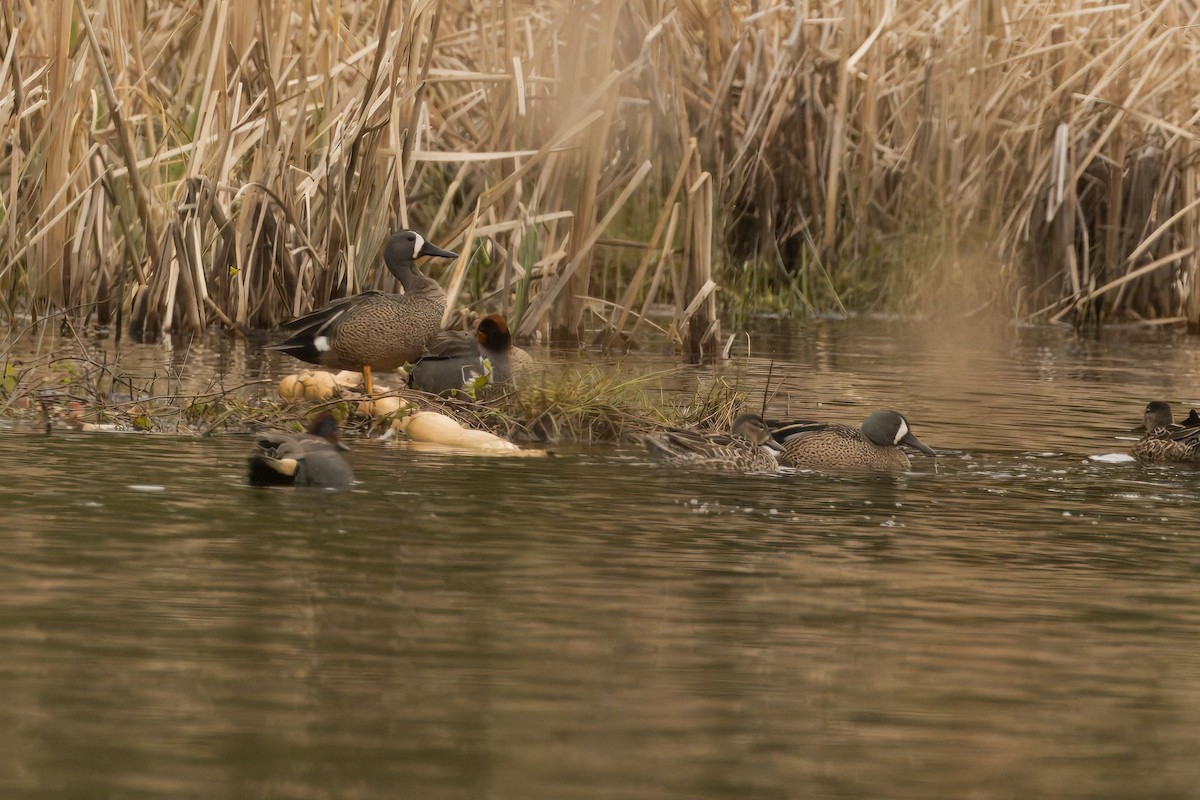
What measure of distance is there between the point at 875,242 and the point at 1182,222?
2.34 metres

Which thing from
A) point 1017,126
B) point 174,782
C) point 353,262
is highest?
point 1017,126

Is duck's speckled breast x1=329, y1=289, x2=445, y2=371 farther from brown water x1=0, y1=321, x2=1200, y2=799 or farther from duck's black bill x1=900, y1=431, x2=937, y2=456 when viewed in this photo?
duck's black bill x1=900, y1=431, x2=937, y2=456

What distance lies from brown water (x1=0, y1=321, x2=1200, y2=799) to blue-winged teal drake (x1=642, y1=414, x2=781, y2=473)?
0.16m

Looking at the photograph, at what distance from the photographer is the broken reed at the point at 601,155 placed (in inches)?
530

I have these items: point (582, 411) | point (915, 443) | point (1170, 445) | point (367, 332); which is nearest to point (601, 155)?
point (367, 332)

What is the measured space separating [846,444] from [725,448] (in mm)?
649

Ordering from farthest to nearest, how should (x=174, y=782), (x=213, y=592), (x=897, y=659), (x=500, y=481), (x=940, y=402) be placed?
(x=940, y=402)
(x=500, y=481)
(x=213, y=592)
(x=897, y=659)
(x=174, y=782)

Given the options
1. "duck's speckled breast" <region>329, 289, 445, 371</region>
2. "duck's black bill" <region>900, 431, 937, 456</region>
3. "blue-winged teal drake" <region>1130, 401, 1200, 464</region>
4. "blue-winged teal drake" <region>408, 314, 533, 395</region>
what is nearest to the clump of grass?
"blue-winged teal drake" <region>408, 314, 533, 395</region>

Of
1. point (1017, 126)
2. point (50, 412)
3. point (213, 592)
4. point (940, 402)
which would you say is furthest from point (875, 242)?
point (213, 592)

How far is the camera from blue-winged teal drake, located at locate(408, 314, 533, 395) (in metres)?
10.8

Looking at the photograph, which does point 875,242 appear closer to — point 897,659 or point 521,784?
point 897,659

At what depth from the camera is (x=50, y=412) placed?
10.1 m

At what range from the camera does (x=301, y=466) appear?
7926 millimetres

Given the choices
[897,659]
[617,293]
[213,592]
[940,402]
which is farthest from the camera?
[617,293]
